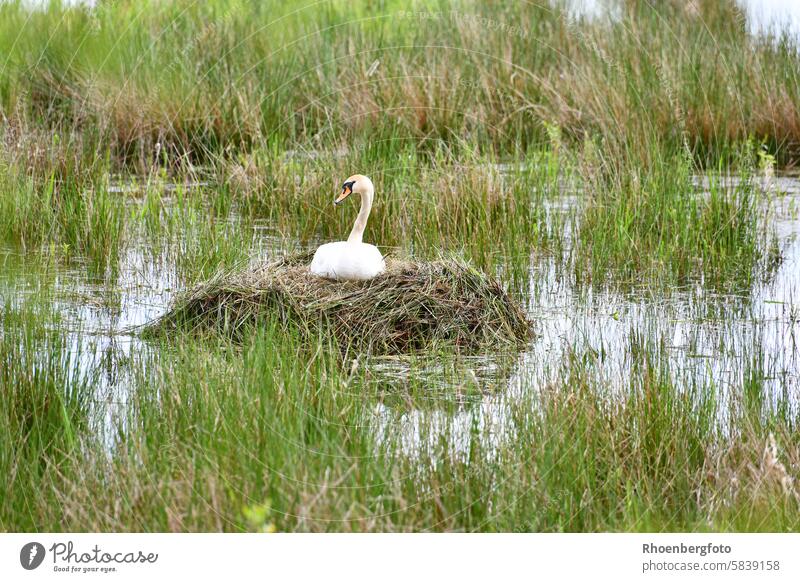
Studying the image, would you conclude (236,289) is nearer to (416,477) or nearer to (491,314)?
(491,314)

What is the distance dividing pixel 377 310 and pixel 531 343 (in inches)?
33.6

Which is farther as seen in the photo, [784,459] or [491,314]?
[491,314]

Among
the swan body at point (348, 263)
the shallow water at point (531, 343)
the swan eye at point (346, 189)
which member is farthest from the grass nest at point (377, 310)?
the swan eye at point (346, 189)

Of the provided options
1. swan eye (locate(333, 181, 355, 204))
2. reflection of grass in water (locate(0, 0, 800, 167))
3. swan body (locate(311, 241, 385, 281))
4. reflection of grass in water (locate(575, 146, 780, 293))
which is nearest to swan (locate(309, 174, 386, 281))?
swan body (locate(311, 241, 385, 281))

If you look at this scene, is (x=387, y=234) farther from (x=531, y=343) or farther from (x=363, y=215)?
(x=531, y=343)

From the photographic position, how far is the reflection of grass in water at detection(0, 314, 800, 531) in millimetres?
4039

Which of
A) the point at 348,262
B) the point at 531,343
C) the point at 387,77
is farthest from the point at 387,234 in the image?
the point at 387,77

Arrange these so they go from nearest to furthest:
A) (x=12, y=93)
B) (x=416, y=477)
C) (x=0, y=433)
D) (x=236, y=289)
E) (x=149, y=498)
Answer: (x=149, y=498), (x=416, y=477), (x=0, y=433), (x=236, y=289), (x=12, y=93)

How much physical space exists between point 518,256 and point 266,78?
4.44 m

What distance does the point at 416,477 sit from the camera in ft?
14.1

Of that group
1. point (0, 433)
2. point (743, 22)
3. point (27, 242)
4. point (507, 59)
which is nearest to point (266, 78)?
point (507, 59)

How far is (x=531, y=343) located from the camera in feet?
20.5

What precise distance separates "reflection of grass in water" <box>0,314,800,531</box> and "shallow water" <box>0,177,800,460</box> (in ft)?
0.34
